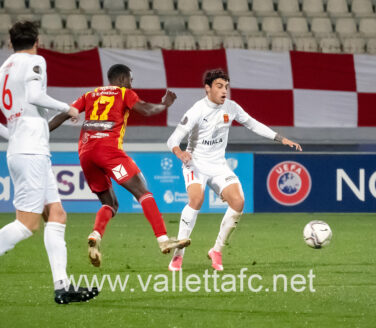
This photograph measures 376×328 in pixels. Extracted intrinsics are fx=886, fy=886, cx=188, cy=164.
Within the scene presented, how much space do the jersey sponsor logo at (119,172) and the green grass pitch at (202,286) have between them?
72 cm

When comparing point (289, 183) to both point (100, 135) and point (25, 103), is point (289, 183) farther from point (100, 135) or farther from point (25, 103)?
point (25, 103)

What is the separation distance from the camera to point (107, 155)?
6.36 metres

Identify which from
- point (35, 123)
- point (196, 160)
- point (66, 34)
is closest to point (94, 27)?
point (66, 34)

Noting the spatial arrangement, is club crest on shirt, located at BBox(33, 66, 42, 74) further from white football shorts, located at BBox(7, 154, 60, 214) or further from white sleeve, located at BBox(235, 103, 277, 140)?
white sleeve, located at BBox(235, 103, 277, 140)

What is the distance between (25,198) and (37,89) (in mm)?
594

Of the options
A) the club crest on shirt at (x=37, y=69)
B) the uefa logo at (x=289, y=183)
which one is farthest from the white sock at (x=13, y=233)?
the uefa logo at (x=289, y=183)

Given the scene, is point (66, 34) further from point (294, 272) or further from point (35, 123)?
point (35, 123)

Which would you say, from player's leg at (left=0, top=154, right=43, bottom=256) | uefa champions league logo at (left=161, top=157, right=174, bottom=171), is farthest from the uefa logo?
player's leg at (left=0, top=154, right=43, bottom=256)

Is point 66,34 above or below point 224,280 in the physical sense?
above

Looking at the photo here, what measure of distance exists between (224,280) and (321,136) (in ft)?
24.3

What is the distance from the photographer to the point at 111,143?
639cm

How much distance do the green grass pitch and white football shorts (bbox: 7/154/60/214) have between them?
60 cm

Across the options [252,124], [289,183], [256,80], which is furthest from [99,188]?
[256,80]

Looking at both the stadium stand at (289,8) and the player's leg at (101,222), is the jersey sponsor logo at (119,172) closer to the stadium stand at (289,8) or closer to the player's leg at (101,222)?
the player's leg at (101,222)
